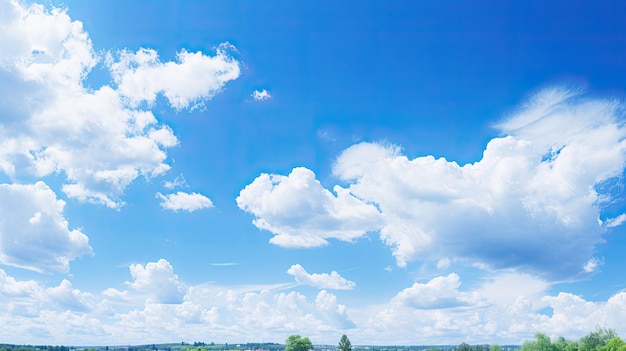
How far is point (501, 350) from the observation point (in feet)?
655

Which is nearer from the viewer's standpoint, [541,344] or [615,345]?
[615,345]

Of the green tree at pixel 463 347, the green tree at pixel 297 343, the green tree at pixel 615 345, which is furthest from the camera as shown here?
the green tree at pixel 463 347

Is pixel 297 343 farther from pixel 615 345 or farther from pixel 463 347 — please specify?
pixel 615 345

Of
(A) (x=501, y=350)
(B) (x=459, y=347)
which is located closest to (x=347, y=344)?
(B) (x=459, y=347)

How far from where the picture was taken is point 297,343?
164625 mm

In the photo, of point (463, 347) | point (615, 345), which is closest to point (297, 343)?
point (463, 347)

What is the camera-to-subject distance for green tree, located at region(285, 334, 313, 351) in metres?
164

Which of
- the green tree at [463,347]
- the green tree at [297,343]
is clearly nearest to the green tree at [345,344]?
the green tree at [297,343]

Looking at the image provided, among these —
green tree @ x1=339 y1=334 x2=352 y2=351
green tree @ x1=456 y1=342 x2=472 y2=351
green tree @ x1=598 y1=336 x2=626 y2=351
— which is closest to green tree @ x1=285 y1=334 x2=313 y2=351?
green tree @ x1=339 y1=334 x2=352 y2=351

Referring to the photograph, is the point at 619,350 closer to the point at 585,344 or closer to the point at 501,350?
the point at 585,344

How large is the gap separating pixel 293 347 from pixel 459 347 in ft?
210

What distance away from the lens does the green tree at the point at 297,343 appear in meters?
164

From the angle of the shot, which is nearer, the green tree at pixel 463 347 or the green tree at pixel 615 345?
the green tree at pixel 615 345

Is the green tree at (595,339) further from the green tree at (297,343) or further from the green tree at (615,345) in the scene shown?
the green tree at (297,343)
